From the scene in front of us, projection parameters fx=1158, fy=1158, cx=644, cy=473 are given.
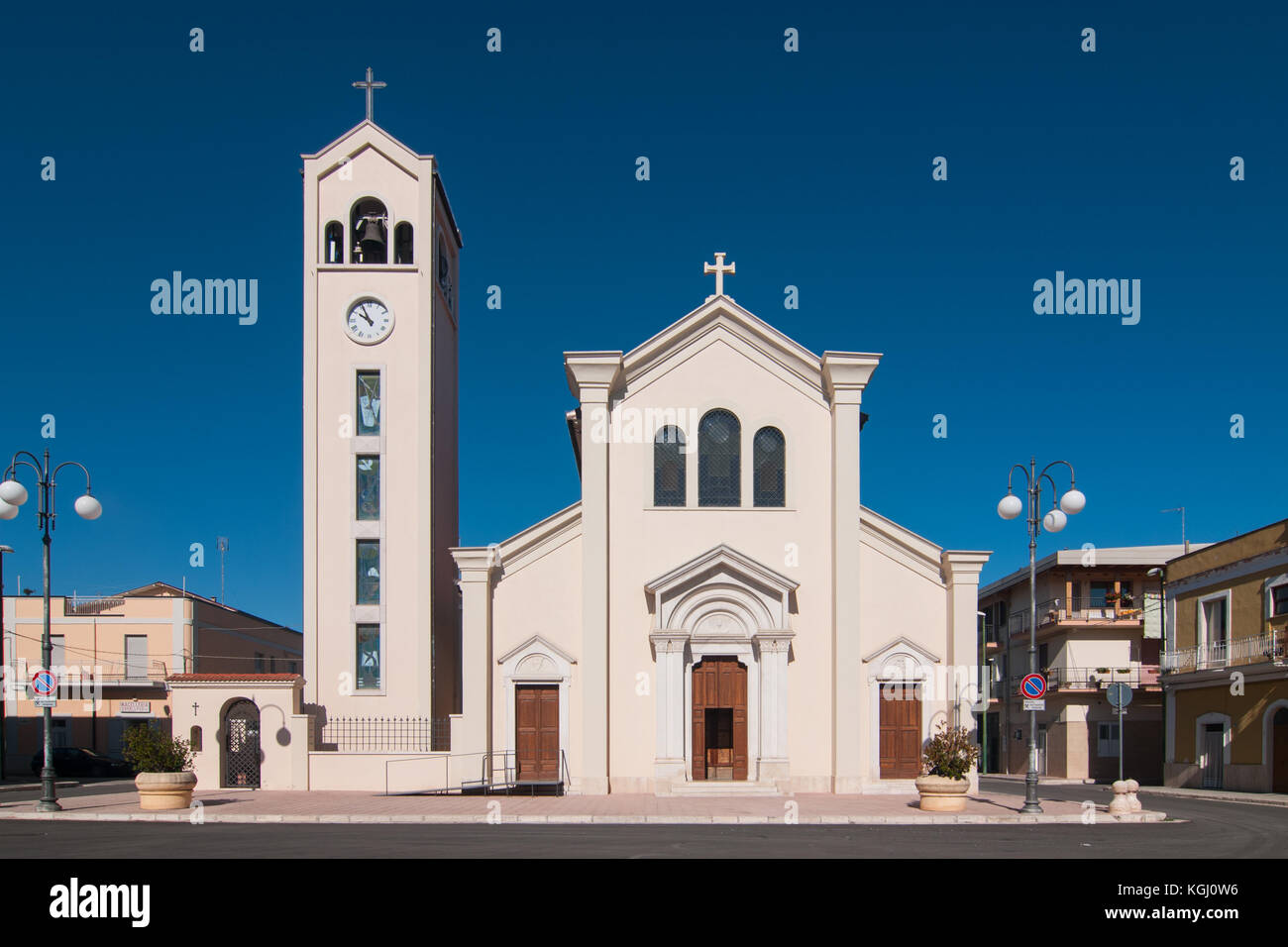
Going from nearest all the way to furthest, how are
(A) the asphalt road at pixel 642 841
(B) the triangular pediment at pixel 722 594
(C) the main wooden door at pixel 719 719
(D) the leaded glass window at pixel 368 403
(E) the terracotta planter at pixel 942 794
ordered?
(A) the asphalt road at pixel 642 841, (E) the terracotta planter at pixel 942 794, (B) the triangular pediment at pixel 722 594, (C) the main wooden door at pixel 719 719, (D) the leaded glass window at pixel 368 403

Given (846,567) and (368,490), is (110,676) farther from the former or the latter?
(846,567)

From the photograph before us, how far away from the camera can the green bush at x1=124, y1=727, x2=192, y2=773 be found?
25047mm

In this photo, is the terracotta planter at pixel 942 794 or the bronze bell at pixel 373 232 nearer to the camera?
the terracotta planter at pixel 942 794

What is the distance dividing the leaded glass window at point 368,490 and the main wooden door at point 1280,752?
2637cm

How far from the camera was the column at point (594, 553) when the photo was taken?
28.3 metres

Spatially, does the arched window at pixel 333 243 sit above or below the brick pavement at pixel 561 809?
above

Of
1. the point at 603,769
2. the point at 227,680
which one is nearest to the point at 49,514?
the point at 227,680

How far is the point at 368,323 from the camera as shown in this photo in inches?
1292

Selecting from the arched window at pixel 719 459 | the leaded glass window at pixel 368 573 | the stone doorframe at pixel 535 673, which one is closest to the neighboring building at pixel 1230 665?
the arched window at pixel 719 459

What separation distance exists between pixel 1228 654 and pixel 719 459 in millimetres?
18283

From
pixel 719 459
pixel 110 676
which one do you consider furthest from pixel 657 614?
pixel 110 676

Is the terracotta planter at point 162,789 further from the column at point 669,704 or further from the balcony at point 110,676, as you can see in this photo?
the balcony at point 110,676

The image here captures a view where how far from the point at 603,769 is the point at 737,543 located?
657 centimetres
